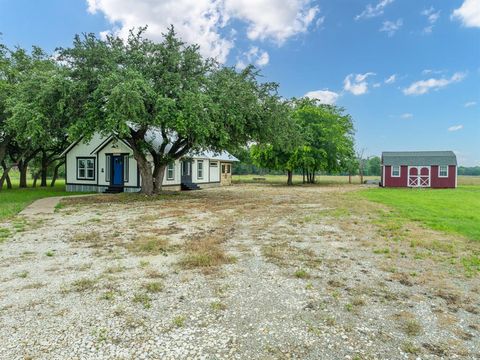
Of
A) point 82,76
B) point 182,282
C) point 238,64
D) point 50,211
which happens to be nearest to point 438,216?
point 182,282

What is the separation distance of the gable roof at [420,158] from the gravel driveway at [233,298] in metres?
27.4

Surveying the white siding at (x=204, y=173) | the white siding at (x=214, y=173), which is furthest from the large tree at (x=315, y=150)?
the white siding at (x=204, y=173)

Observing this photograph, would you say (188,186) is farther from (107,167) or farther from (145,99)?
(145,99)

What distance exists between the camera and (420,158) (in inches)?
1278

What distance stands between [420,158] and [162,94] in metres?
27.9

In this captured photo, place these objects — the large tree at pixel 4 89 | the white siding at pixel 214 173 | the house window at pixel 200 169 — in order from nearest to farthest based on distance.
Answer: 1. the large tree at pixel 4 89
2. the house window at pixel 200 169
3. the white siding at pixel 214 173

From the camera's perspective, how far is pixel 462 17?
1758 centimetres

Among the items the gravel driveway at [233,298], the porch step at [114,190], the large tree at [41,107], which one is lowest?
the gravel driveway at [233,298]

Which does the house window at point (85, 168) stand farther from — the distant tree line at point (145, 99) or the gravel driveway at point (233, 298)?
the gravel driveway at point (233, 298)

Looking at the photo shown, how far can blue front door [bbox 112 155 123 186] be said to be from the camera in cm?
2181

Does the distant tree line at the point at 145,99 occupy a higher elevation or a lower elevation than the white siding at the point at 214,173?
higher

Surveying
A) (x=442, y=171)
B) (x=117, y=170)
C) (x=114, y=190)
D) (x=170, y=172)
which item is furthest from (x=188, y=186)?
(x=442, y=171)

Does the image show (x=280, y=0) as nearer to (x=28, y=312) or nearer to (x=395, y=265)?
(x=395, y=265)

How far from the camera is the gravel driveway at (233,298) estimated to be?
10.3 ft
